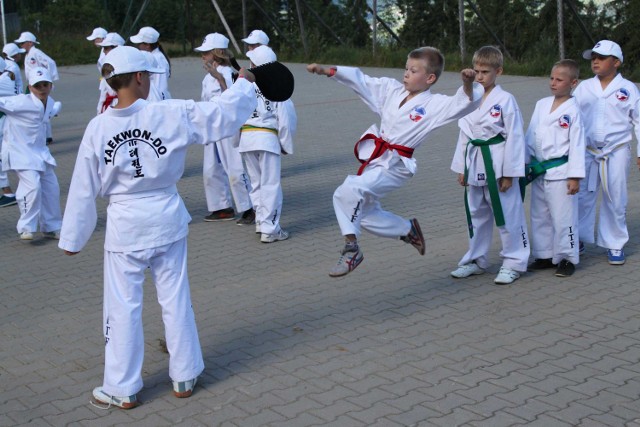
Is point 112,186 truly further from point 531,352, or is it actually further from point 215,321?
point 531,352

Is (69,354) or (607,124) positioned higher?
(607,124)

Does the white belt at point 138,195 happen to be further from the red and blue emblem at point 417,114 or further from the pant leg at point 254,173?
the pant leg at point 254,173

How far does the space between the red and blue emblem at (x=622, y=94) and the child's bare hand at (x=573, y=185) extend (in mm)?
959

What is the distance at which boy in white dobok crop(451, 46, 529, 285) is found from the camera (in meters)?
6.95

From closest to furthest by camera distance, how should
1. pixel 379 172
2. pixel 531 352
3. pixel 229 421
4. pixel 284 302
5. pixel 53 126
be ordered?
pixel 229 421
pixel 531 352
pixel 379 172
pixel 284 302
pixel 53 126

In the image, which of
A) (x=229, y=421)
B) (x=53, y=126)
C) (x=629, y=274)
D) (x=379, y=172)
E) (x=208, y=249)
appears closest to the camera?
(x=229, y=421)

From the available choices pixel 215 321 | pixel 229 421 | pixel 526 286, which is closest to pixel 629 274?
pixel 526 286

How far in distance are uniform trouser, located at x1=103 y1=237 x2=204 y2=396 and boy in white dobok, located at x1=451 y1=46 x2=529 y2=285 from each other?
292cm

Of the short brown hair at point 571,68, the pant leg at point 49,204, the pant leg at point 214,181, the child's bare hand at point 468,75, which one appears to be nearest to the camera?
the child's bare hand at point 468,75

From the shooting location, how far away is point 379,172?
642cm

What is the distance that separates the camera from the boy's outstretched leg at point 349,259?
6.27 metres

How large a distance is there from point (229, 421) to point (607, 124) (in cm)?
448

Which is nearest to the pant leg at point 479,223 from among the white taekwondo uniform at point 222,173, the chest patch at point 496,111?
the chest patch at point 496,111

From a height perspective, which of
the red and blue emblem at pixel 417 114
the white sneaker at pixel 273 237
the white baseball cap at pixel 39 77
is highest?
the white baseball cap at pixel 39 77
